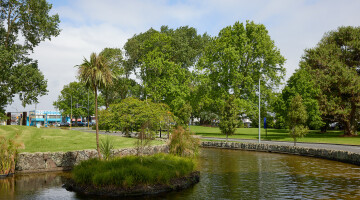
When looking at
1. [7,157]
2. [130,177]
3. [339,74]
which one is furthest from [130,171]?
[339,74]

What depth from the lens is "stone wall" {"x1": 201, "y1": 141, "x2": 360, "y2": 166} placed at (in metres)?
27.6

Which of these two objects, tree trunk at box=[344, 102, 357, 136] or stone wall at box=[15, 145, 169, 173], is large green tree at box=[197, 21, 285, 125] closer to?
tree trunk at box=[344, 102, 357, 136]

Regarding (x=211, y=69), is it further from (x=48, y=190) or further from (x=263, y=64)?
(x=48, y=190)

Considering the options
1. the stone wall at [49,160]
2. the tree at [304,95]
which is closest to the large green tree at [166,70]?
the tree at [304,95]

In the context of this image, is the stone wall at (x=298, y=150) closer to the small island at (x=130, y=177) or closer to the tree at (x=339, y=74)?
the small island at (x=130, y=177)

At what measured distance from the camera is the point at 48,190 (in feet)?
55.7

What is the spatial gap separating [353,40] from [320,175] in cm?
4718

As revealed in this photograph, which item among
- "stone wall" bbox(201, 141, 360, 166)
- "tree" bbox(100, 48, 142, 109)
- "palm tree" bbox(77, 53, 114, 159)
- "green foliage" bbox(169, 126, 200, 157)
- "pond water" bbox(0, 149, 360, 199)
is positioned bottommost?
"pond water" bbox(0, 149, 360, 199)

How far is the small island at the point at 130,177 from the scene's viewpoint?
1611 centimetres

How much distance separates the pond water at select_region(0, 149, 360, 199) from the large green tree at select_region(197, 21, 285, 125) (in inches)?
1171

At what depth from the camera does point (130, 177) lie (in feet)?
52.9

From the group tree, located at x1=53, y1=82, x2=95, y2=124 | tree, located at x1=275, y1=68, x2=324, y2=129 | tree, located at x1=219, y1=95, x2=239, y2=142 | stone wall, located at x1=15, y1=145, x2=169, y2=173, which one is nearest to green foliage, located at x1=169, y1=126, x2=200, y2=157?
stone wall, located at x1=15, y1=145, x2=169, y2=173

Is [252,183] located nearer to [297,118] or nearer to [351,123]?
[297,118]

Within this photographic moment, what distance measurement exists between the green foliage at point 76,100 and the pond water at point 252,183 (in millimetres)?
90158
